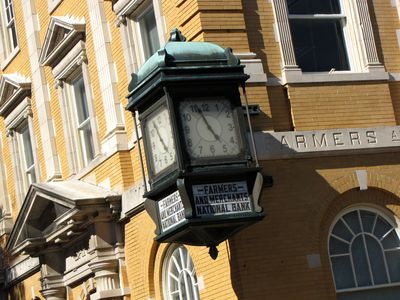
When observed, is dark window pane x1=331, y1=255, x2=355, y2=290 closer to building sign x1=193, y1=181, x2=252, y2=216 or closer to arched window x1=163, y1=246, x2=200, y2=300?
arched window x1=163, y1=246, x2=200, y2=300

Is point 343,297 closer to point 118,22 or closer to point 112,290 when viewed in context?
point 112,290

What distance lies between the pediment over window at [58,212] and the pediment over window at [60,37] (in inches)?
105

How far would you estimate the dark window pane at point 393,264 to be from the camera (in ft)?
54.0

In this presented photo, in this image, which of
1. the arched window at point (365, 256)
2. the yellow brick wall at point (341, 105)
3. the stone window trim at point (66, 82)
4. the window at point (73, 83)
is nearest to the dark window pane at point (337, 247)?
the arched window at point (365, 256)

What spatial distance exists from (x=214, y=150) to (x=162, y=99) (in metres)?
0.96

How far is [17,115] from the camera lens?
24.2m

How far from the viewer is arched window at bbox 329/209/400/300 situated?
1623 cm

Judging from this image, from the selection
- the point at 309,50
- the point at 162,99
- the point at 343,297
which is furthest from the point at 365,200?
the point at 162,99

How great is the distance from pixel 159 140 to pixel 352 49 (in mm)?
4446

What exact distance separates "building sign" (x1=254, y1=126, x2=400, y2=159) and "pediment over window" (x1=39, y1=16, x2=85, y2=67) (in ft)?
19.5

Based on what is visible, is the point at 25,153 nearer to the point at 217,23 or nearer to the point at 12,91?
the point at 12,91

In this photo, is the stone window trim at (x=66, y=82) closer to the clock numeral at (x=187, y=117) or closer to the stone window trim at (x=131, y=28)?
the stone window trim at (x=131, y=28)

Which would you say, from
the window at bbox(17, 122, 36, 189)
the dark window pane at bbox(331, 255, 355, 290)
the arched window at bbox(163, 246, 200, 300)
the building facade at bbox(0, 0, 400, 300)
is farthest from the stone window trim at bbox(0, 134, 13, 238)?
the dark window pane at bbox(331, 255, 355, 290)

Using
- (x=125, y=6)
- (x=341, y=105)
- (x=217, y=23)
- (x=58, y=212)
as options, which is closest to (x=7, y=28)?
(x=58, y=212)
